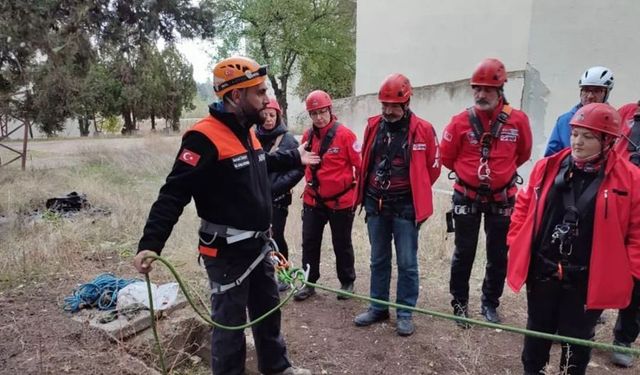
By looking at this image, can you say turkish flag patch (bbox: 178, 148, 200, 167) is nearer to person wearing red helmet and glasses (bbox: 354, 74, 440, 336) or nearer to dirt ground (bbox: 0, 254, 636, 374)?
dirt ground (bbox: 0, 254, 636, 374)

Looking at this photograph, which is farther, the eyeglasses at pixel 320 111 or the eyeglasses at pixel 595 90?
the eyeglasses at pixel 320 111

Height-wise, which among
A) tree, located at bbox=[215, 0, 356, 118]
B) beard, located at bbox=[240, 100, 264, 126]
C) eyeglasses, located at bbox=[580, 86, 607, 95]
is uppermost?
tree, located at bbox=[215, 0, 356, 118]

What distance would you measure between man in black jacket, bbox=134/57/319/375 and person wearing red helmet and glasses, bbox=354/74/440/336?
127cm

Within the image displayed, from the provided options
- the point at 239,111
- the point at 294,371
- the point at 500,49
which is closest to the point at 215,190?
the point at 239,111

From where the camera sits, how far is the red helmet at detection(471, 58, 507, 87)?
3.76 metres

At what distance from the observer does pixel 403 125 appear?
154 inches

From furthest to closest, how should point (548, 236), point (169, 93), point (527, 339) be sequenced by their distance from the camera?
point (169, 93)
point (527, 339)
point (548, 236)

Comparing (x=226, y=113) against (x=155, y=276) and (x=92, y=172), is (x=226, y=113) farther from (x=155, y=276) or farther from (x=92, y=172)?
(x=92, y=172)

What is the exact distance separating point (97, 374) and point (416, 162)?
107 inches

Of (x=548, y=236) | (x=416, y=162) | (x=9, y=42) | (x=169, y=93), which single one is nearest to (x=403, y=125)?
(x=416, y=162)

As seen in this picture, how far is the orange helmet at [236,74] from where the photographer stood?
2752 millimetres

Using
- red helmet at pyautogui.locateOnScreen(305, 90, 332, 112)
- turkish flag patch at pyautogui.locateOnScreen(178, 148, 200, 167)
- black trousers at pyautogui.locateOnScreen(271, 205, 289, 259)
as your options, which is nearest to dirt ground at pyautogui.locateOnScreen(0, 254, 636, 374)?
black trousers at pyautogui.locateOnScreen(271, 205, 289, 259)

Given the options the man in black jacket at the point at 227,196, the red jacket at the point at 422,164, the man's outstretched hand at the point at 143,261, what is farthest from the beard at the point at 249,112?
the red jacket at the point at 422,164

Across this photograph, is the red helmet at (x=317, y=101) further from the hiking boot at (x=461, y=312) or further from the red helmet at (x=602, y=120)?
the red helmet at (x=602, y=120)
